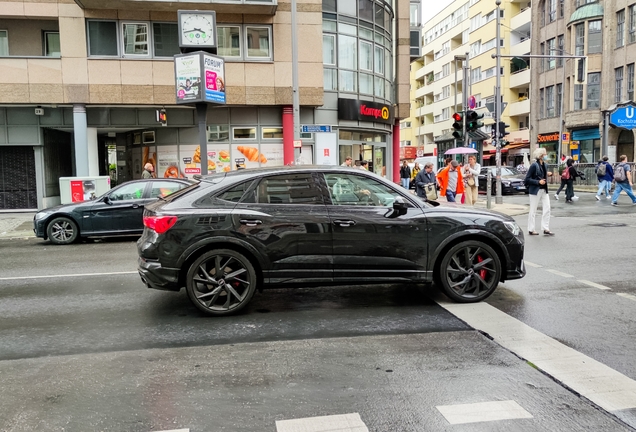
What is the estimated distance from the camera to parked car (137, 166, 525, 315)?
5.73m

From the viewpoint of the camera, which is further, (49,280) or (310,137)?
(310,137)

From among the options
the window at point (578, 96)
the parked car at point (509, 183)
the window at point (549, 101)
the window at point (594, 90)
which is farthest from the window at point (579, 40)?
the parked car at point (509, 183)

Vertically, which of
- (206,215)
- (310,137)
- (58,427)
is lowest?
(58,427)

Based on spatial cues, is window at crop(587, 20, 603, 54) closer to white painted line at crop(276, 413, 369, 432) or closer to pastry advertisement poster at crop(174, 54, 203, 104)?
pastry advertisement poster at crop(174, 54, 203, 104)

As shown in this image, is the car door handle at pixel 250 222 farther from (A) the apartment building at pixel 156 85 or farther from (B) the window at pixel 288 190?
(A) the apartment building at pixel 156 85

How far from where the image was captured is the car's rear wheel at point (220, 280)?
5738mm

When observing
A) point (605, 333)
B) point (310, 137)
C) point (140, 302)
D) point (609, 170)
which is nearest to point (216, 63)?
point (310, 137)

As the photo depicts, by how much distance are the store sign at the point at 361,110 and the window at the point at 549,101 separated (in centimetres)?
2541

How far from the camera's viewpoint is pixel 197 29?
15.1 m

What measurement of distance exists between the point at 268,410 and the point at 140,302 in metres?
3.43

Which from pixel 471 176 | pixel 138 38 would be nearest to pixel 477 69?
pixel 138 38

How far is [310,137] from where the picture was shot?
2266cm

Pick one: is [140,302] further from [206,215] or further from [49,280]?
[49,280]

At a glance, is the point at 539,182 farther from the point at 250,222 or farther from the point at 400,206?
the point at 250,222
